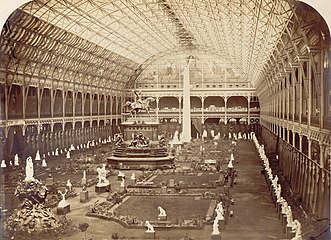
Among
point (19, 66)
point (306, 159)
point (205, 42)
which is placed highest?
point (205, 42)

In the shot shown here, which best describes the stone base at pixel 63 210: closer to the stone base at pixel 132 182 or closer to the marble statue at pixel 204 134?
the stone base at pixel 132 182

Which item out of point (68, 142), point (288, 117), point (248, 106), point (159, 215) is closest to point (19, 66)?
point (68, 142)

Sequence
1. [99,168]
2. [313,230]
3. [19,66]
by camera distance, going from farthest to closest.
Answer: [99,168], [19,66], [313,230]

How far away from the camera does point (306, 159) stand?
Result: 21500mm

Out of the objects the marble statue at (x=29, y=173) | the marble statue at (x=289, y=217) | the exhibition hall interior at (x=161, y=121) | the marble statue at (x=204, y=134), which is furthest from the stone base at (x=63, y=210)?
the marble statue at (x=204, y=134)

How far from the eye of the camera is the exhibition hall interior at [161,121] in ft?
64.0

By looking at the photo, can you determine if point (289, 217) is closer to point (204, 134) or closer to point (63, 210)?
point (63, 210)

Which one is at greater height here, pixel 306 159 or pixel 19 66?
pixel 19 66

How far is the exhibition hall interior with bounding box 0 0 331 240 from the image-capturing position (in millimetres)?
19500

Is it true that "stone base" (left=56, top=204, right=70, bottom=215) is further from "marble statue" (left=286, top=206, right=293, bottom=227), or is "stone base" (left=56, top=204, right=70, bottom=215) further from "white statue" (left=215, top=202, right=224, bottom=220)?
"marble statue" (left=286, top=206, right=293, bottom=227)

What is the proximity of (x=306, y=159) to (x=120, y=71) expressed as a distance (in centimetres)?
1275

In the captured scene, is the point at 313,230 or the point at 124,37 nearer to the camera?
the point at 313,230

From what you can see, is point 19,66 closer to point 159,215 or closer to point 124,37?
point 159,215

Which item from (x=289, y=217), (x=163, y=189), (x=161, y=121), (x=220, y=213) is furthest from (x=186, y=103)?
(x=289, y=217)
